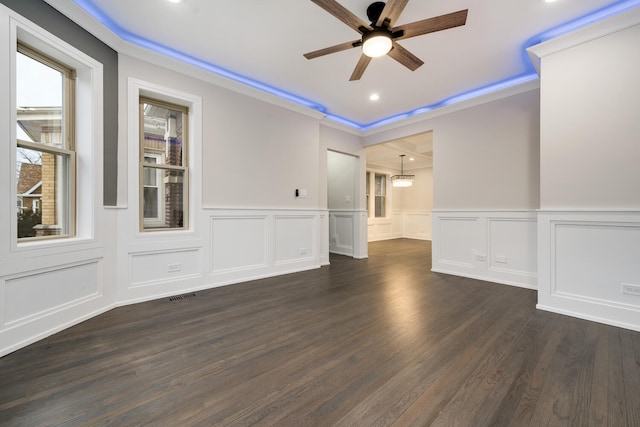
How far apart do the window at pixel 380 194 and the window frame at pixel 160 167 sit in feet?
22.9

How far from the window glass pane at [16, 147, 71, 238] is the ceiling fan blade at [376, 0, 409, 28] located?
3.07 m

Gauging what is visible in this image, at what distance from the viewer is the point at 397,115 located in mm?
5027

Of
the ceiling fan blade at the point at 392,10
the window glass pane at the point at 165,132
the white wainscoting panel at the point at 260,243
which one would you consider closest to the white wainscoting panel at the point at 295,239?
the white wainscoting panel at the point at 260,243

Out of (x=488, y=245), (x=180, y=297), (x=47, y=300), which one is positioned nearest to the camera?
(x=47, y=300)

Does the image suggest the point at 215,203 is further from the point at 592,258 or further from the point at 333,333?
the point at 592,258

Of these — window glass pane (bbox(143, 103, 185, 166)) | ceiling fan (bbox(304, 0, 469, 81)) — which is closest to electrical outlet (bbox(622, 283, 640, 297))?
ceiling fan (bbox(304, 0, 469, 81))

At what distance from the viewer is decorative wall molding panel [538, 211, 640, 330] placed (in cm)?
234

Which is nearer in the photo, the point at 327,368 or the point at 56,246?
the point at 327,368

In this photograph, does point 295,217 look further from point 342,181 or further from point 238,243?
point 342,181

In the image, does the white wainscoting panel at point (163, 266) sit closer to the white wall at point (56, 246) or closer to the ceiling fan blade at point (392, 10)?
the white wall at point (56, 246)

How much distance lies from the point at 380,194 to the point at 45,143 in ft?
28.0

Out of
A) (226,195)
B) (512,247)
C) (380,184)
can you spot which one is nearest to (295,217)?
(226,195)

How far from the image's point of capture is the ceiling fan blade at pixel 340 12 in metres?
1.85

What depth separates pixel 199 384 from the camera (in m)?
1.55
